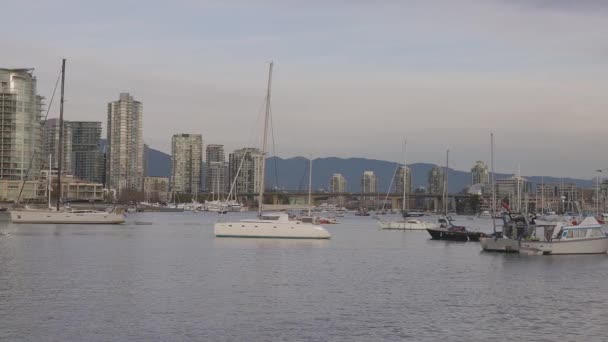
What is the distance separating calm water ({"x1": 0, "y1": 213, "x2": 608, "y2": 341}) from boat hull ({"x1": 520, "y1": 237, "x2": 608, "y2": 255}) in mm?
1419

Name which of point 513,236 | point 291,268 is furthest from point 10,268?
point 513,236

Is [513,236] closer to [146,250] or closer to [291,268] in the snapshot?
[291,268]

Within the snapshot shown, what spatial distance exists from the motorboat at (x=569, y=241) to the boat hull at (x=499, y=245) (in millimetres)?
939

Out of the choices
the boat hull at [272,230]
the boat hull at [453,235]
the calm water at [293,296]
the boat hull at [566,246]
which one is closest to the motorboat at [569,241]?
the boat hull at [566,246]

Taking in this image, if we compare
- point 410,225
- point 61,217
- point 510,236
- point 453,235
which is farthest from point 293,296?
point 410,225

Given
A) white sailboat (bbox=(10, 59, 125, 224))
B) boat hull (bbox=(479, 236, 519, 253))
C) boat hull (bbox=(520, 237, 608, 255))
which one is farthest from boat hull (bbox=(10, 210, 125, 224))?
boat hull (bbox=(520, 237, 608, 255))

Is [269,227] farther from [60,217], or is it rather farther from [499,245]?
[60,217]

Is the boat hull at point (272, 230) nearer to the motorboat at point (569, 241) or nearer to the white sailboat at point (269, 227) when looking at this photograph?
the white sailboat at point (269, 227)

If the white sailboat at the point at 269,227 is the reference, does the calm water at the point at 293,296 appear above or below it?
below

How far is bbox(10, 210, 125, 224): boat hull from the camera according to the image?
119500 millimetres

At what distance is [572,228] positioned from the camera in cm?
6875

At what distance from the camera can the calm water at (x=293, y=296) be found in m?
29.9

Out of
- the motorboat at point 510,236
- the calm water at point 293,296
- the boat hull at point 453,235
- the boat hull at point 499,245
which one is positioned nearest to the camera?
the calm water at point 293,296

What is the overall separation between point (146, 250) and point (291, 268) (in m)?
21.4
